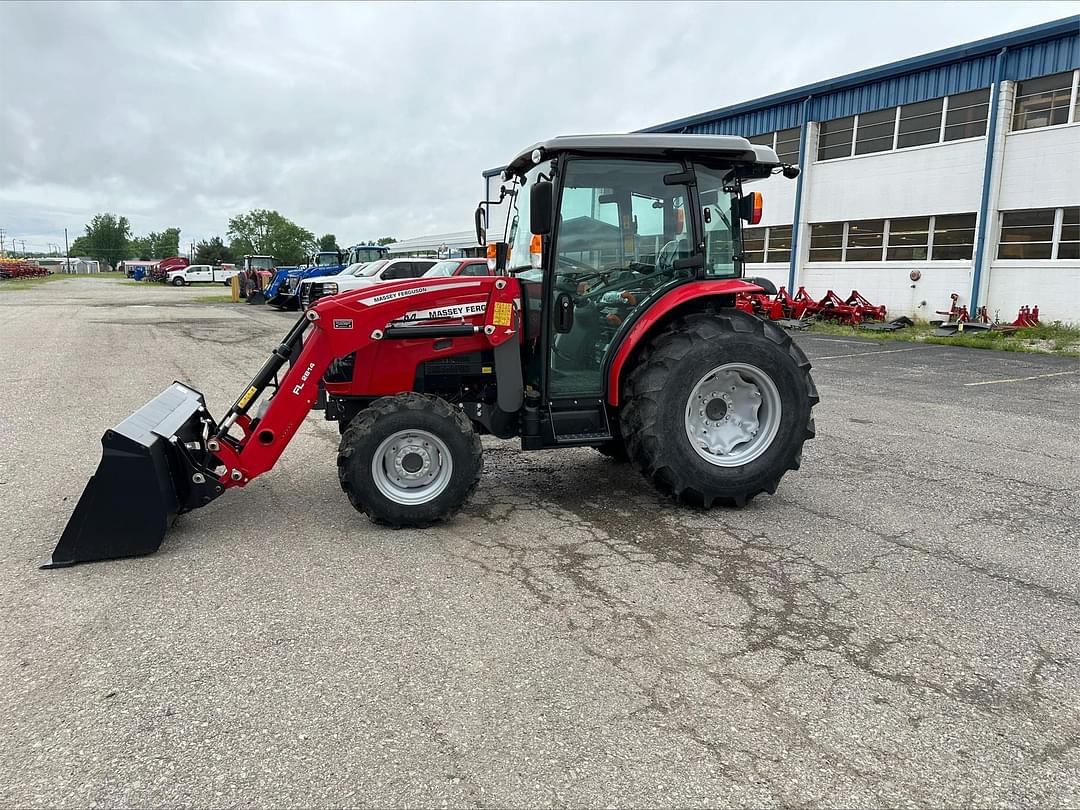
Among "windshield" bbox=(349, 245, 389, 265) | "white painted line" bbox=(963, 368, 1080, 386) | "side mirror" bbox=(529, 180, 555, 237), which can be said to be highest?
"windshield" bbox=(349, 245, 389, 265)

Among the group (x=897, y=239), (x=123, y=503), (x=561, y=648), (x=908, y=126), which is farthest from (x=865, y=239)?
(x=123, y=503)

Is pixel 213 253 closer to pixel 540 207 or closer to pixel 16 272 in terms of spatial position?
pixel 16 272

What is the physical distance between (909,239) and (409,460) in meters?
19.1

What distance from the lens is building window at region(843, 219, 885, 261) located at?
20.4 meters

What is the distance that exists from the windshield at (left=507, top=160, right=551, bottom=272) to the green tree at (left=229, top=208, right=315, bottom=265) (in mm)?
94113

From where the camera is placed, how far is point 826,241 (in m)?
22.1

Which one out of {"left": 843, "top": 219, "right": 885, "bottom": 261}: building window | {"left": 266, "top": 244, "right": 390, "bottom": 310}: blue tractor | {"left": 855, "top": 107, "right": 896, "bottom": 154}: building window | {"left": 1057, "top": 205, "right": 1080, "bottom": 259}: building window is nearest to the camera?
{"left": 1057, "top": 205, "right": 1080, "bottom": 259}: building window

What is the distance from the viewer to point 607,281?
4.89 meters

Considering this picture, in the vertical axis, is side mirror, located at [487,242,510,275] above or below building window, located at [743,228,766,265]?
below

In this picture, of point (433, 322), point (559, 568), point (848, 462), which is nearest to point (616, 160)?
point (433, 322)

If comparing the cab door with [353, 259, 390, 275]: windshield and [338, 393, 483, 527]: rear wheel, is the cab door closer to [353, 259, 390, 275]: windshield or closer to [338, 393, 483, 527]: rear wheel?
[338, 393, 483, 527]: rear wheel

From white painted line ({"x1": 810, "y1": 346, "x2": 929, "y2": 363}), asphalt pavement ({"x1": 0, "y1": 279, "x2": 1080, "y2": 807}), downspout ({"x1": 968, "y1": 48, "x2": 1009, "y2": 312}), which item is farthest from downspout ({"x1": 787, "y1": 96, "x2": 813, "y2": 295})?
asphalt pavement ({"x1": 0, "y1": 279, "x2": 1080, "y2": 807})

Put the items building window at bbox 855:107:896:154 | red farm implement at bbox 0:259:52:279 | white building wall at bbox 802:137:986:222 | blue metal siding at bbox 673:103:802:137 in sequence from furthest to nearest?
red farm implement at bbox 0:259:52:279, blue metal siding at bbox 673:103:802:137, building window at bbox 855:107:896:154, white building wall at bbox 802:137:986:222

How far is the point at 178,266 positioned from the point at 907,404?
Answer: 58416 millimetres
